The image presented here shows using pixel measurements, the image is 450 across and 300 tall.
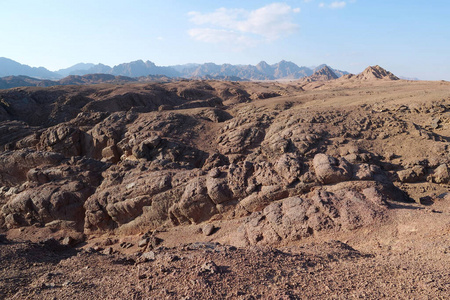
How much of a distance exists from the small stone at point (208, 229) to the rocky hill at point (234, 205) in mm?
42

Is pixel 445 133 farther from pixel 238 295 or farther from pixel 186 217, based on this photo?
pixel 238 295

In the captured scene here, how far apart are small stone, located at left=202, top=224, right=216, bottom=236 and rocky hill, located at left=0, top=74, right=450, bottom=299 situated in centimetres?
4

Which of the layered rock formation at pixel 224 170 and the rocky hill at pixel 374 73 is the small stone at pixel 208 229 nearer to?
the layered rock formation at pixel 224 170

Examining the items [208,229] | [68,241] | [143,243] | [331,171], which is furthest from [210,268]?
[68,241]

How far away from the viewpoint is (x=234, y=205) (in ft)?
34.4

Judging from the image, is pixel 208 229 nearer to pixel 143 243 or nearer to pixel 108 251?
pixel 143 243

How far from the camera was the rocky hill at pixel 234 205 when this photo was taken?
528cm

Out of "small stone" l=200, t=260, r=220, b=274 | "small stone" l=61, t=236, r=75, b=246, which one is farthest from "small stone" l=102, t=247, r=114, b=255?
"small stone" l=200, t=260, r=220, b=274

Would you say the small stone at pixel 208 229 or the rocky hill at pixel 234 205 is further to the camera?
the small stone at pixel 208 229

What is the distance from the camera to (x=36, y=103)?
Answer: 118 feet

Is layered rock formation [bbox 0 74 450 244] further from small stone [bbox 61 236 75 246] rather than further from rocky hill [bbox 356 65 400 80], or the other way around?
rocky hill [bbox 356 65 400 80]

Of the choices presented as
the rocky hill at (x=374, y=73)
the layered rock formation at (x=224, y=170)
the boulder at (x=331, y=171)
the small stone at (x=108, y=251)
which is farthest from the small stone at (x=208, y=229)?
the rocky hill at (x=374, y=73)

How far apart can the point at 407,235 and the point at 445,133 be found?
1470 cm

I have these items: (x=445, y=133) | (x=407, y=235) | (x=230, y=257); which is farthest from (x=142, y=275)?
(x=445, y=133)
